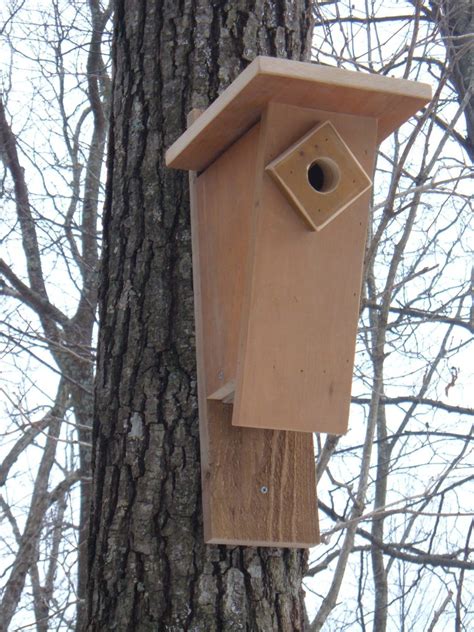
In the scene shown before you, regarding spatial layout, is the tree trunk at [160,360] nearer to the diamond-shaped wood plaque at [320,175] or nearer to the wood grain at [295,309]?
the wood grain at [295,309]

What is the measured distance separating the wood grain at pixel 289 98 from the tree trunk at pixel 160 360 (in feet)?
0.56

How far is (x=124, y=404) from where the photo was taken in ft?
6.43

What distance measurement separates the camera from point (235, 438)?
6.23 ft

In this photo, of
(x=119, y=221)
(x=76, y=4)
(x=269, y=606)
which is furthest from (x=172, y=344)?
(x=76, y=4)

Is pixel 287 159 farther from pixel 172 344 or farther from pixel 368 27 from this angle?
pixel 368 27

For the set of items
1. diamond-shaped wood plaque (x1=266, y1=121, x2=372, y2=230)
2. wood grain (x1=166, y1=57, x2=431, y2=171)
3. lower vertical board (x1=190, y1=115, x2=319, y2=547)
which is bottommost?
lower vertical board (x1=190, y1=115, x2=319, y2=547)

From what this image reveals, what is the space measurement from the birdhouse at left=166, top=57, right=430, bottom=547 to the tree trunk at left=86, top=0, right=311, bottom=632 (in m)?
0.05

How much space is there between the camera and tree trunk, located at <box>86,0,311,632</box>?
1.83 metres

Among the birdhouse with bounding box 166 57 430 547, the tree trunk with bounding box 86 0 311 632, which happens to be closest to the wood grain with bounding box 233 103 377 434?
the birdhouse with bounding box 166 57 430 547

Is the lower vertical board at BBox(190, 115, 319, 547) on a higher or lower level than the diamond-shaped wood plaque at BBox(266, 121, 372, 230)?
lower

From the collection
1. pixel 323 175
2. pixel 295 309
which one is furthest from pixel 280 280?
pixel 323 175

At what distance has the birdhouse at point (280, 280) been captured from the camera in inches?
71.1

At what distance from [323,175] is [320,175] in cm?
1

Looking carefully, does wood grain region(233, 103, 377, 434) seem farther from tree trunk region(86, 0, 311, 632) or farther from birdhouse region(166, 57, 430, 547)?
tree trunk region(86, 0, 311, 632)
